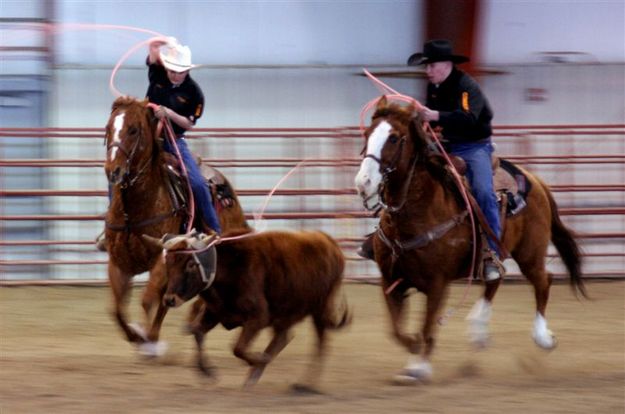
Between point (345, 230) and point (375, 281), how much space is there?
0.58 m

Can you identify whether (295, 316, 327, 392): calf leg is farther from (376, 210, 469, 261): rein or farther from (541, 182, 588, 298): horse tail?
(541, 182, 588, 298): horse tail

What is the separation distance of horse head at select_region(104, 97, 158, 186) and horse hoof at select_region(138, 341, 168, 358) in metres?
1.00

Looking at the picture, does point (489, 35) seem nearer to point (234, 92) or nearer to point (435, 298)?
point (234, 92)

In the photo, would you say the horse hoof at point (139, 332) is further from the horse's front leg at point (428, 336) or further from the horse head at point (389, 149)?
the horse head at point (389, 149)

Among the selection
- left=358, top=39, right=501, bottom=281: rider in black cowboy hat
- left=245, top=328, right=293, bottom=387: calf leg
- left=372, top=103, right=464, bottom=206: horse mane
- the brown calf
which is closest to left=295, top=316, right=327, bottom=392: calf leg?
the brown calf

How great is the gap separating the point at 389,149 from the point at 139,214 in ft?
5.62

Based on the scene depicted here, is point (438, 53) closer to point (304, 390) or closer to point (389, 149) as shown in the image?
point (389, 149)

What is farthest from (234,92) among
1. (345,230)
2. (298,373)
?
(298,373)

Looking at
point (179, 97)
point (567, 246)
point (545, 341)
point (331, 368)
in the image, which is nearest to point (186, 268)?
point (331, 368)

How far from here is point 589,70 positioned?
12344mm

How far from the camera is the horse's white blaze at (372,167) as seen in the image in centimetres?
601

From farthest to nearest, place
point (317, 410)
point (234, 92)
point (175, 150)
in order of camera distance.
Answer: point (234, 92) < point (175, 150) < point (317, 410)

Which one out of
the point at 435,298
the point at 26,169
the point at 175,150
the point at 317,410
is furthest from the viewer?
the point at 26,169

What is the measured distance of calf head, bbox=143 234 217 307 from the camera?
557 centimetres
